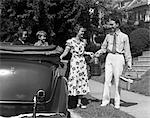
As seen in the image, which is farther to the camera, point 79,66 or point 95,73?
point 95,73

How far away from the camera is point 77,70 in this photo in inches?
316

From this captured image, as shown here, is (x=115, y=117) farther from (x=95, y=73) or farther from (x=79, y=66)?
(x=95, y=73)

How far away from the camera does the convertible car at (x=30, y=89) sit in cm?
463

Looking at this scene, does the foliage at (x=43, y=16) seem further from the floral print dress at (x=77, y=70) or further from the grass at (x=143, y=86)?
the floral print dress at (x=77, y=70)

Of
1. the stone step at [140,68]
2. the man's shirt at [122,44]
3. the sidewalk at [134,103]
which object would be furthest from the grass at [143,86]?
the man's shirt at [122,44]

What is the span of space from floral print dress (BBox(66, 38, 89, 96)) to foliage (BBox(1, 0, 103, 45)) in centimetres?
1067

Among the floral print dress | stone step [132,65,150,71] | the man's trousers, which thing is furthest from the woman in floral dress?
stone step [132,65,150,71]

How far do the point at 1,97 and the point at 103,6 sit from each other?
2080 centimetres

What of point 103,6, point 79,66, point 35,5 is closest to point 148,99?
point 79,66

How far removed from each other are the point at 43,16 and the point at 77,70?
37.2 feet

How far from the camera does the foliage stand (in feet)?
61.7

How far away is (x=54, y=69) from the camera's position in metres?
5.20

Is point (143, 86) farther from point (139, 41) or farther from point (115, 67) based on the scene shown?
point (139, 41)

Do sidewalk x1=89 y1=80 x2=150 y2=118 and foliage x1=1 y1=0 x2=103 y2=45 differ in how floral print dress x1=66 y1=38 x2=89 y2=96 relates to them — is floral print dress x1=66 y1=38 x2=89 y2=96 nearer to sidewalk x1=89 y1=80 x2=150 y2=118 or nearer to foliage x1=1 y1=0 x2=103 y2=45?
sidewalk x1=89 y1=80 x2=150 y2=118
